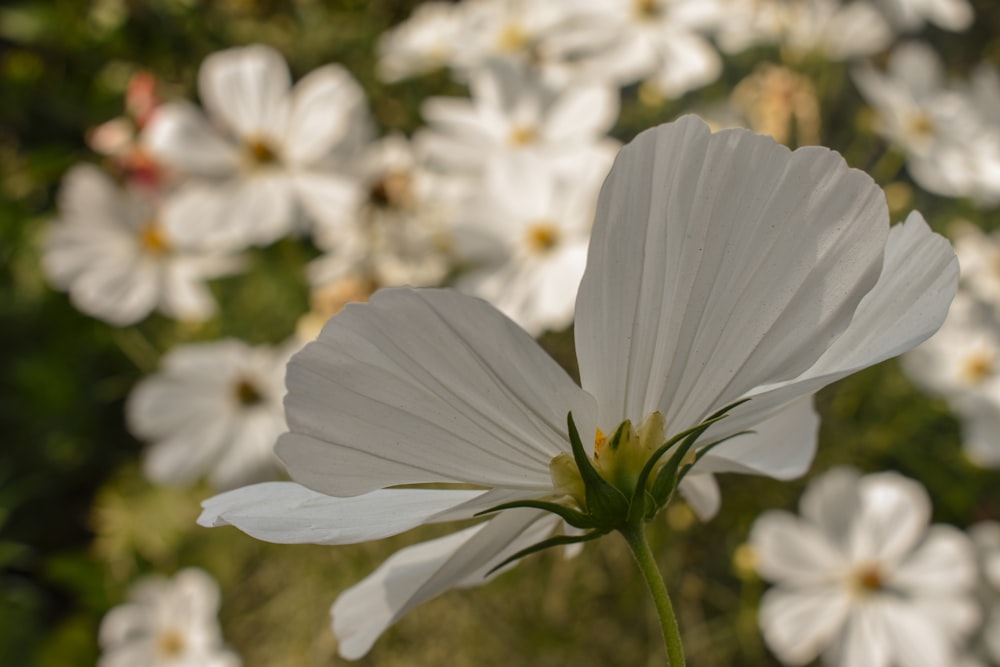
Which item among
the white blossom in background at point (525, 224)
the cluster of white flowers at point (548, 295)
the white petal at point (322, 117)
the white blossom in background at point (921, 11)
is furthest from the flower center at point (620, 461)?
the white blossom in background at point (921, 11)

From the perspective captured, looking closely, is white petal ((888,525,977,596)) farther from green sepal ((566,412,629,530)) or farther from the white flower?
green sepal ((566,412,629,530))

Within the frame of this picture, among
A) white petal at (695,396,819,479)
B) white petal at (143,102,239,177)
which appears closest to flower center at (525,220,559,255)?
white petal at (143,102,239,177)

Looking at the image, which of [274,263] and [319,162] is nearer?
[319,162]

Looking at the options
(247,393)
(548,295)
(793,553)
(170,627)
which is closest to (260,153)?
(247,393)

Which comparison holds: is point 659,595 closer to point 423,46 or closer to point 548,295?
point 548,295

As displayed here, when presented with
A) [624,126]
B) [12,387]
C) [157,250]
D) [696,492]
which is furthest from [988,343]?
[12,387]

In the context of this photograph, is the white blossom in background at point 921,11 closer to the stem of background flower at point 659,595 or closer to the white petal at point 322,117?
the white petal at point 322,117

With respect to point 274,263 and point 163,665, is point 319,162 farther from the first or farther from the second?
point 163,665
